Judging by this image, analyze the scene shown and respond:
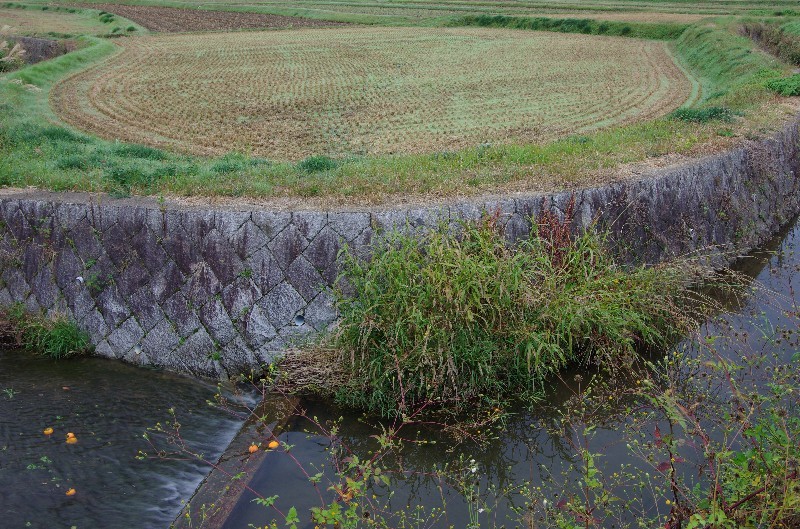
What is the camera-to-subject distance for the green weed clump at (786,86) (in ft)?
45.5

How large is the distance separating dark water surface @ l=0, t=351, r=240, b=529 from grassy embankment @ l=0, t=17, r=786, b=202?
80.4 inches

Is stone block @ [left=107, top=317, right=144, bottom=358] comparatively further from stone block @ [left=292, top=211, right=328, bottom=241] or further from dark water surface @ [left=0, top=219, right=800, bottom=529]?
stone block @ [left=292, top=211, right=328, bottom=241]

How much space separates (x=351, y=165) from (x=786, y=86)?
889 cm

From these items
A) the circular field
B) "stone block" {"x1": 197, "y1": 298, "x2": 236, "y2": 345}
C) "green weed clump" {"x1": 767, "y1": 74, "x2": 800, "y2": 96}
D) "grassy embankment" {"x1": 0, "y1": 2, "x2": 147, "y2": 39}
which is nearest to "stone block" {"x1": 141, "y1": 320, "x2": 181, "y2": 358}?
"stone block" {"x1": 197, "y1": 298, "x2": 236, "y2": 345}

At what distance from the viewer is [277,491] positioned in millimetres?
6008

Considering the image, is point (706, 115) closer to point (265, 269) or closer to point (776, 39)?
point (265, 269)

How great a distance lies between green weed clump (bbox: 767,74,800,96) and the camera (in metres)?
13.9

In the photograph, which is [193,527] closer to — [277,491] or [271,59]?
[277,491]

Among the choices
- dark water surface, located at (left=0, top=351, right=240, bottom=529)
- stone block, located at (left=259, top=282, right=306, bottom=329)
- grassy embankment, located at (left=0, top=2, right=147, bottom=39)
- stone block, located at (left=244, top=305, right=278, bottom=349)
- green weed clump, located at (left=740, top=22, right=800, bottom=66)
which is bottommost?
dark water surface, located at (left=0, top=351, right=240, bottom=529)

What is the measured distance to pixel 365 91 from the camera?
17.9 meters

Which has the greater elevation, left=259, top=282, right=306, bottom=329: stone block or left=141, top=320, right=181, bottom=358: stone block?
left=259, top=282, right=306, bottom=329: stone block

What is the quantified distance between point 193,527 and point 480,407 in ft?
8.52

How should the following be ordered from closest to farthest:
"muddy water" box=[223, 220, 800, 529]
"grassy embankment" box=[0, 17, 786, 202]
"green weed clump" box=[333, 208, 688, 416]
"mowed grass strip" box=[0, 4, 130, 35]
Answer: "muddy water" box=[223, 220, 800, 529], "green weed clump" box=[333, 208, 688, 416], "grassy embankment" box=[0, 17, 786, 202], "mowed grass strip" box=[0, 4, 130, 35]

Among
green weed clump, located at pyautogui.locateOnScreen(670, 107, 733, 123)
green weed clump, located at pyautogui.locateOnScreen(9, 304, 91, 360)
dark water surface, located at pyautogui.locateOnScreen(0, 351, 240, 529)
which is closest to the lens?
dark water surface, located at pyautogui.locateOnScreen(0, 351, 240, 529)
